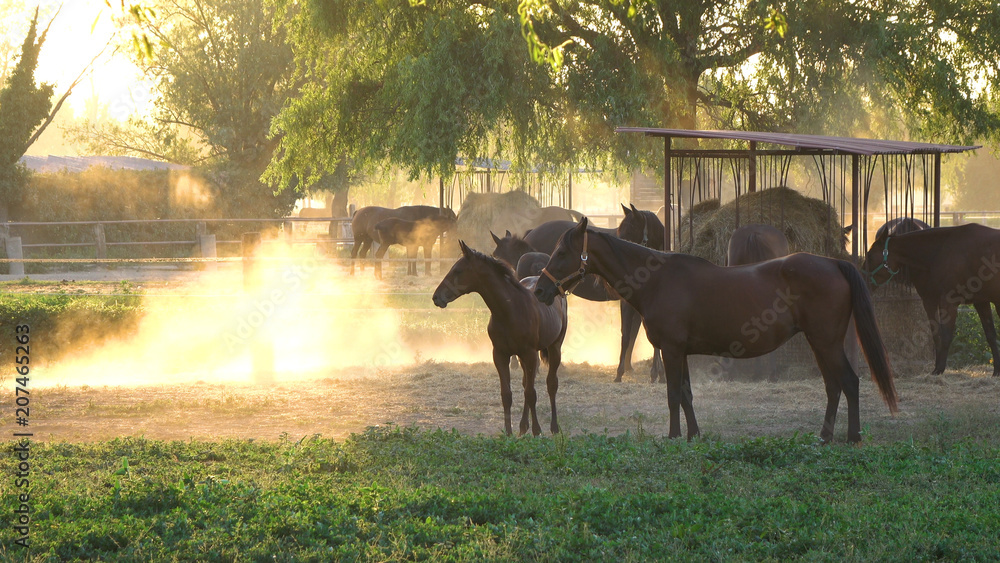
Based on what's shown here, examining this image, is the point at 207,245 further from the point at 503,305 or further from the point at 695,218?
the point at 503,305

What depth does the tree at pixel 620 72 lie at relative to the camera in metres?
16.3

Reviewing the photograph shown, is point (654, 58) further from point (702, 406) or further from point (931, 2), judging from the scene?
point (702, 406)

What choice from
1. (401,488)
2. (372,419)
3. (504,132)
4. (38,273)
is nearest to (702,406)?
(372,419)

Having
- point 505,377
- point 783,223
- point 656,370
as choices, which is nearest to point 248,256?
point 656,370

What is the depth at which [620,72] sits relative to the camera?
55.5 ft

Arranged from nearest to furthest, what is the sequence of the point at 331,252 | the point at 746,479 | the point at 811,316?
the point at 746,479 < the point at 811,316 < the point at 331,252

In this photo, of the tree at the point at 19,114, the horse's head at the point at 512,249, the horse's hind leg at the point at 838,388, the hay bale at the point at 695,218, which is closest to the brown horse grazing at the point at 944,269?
the hay bale at the point at 695,218

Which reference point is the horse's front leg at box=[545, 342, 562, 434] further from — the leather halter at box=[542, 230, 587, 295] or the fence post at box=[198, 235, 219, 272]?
the fence post at box=[198, 235, 219, 272]

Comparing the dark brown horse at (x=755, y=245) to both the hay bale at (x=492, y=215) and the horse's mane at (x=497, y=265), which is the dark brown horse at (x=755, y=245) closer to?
the horse's mane at (x=497, y=265)

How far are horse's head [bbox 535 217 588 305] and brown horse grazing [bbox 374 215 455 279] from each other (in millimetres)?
16546

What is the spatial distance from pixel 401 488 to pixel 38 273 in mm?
23104

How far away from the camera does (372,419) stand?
9156mm

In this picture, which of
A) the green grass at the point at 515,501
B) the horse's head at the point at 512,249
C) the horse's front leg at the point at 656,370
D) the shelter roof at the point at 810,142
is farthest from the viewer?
the horse's head at the point at 512,249

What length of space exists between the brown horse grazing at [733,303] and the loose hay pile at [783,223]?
3.63 m
